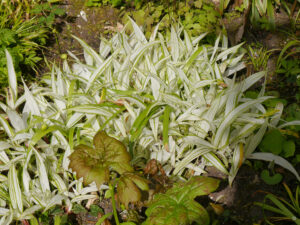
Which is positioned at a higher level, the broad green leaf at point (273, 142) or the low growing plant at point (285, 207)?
the broad green leaf at point (273, 142)

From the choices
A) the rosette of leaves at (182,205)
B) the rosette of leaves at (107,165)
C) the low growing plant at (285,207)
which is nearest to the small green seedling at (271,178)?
the low growing plant at (285,207)

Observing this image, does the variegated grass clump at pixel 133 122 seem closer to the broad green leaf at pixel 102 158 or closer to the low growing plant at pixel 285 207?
the low growing plant at pixel 285 207

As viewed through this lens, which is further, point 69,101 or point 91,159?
point 69,101

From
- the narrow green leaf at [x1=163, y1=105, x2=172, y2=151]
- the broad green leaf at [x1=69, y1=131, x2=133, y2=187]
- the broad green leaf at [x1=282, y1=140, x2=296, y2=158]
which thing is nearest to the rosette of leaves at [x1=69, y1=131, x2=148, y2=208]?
the broad green leaf at [x1=69, y1=131, x2=133, y2=187]

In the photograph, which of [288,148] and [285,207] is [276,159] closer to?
[288,148]

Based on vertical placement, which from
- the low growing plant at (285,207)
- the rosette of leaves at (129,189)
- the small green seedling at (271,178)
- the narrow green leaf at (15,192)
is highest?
the rosette of leaves at (129,189)

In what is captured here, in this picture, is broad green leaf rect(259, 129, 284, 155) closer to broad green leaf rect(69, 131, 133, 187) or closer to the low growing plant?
the low growing plant

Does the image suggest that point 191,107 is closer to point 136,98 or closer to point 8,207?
point 136,98

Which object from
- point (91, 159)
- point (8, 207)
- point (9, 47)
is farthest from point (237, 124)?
point (9, 47)
